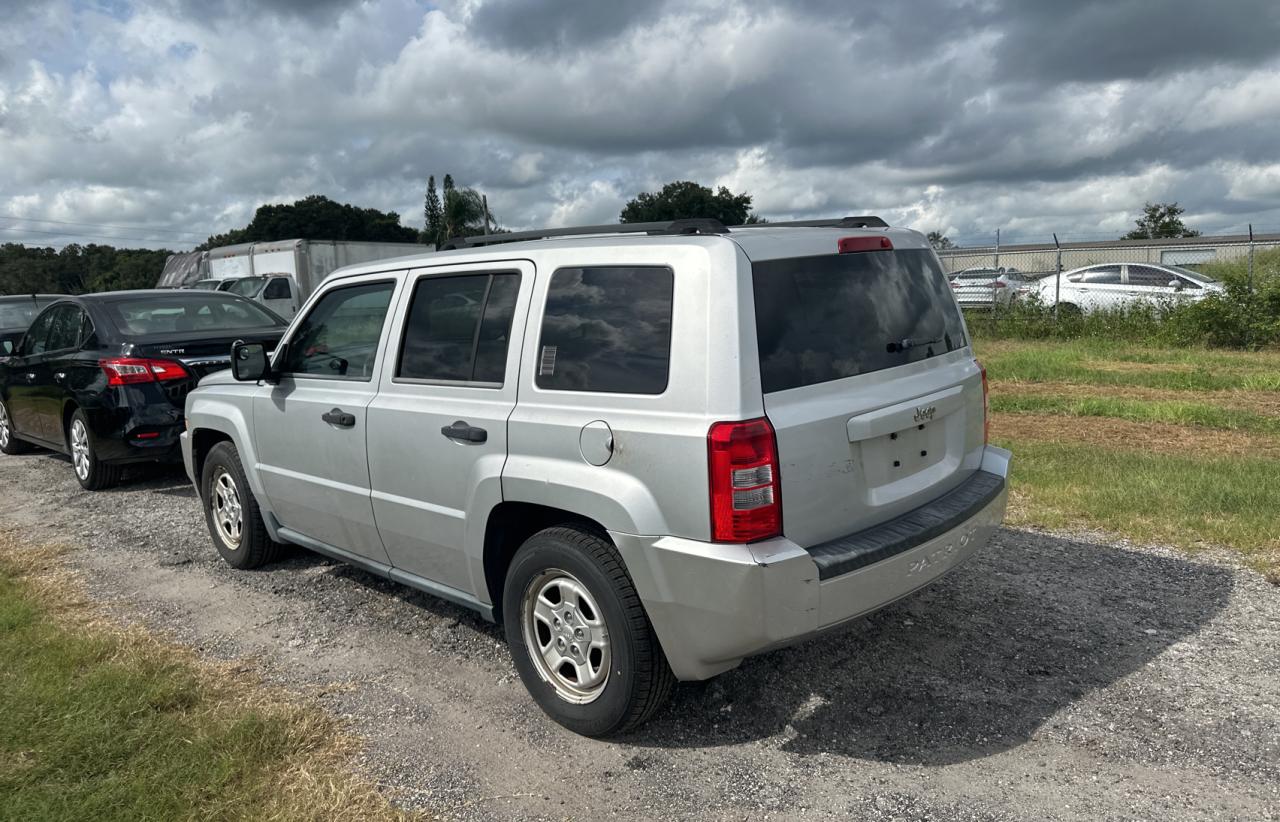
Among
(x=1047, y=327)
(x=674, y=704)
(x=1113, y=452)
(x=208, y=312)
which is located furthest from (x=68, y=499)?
(x=1047, y=327)

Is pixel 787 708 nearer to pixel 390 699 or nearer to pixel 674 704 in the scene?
pixel 674 704

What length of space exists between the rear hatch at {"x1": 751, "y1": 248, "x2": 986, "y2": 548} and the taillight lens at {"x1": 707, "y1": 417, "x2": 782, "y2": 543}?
7cm

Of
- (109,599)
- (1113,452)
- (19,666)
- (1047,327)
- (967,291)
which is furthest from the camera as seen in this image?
(967,291)

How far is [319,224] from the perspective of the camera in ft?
270

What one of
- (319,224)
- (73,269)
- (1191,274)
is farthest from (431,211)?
(1191,274)

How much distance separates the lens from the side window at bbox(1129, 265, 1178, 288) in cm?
1970

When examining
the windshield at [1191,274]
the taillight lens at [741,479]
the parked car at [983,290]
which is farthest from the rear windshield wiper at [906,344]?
the windshield at [1191,274]

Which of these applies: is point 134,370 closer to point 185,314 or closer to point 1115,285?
point 185,314

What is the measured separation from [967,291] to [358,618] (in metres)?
18.2

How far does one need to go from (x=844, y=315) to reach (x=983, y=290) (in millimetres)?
17886

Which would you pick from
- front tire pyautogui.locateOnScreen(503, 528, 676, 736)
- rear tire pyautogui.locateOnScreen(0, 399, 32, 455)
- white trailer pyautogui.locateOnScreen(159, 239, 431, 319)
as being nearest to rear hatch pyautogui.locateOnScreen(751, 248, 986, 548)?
front tire pyautogui.locateOnScreen(503, 528, 676, 736)

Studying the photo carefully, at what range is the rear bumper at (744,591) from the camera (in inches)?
114

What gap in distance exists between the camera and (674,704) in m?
3.70

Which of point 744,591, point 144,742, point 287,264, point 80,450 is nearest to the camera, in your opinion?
point 744,591
